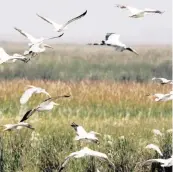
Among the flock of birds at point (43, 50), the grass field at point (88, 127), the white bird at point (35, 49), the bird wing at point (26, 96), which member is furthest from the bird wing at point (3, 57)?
the grass field at point (88, 127)

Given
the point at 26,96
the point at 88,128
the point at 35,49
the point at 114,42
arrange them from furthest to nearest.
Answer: the point at 88,128
the point at 35,49
the point at 114,42
the point at 26,96

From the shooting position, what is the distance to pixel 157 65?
1722 cm

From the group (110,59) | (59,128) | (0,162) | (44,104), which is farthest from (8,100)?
(110,59)

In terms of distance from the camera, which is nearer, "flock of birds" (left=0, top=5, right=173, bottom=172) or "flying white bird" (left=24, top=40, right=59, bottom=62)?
"flock of birds" (left=0, top=5, right=173, bottom=172)

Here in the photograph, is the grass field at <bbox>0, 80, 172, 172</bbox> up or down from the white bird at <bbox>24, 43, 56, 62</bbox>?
down

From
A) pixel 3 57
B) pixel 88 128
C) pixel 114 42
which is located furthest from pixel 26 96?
pixel 88 128

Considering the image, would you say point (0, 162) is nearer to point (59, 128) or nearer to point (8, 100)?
point (59, 128)

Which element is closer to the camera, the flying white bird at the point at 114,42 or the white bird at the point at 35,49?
the flying white bird at the point at 114,42

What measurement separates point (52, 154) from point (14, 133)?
49cm

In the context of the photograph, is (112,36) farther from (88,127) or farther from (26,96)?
(88,127)

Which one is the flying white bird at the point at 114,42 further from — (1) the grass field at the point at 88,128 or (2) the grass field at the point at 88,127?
(1) the grass field at the point at 88,128

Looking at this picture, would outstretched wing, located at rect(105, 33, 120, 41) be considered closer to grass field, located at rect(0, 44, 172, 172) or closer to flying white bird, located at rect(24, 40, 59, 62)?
flying white bird, located at rect(24, 40, 59, 62)

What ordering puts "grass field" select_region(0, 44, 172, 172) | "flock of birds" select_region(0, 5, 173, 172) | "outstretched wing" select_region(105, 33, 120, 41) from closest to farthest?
"flock of birds" select_region(0, 5, 173, 172) → "outstretched wing" select_region(105, 33, 120, 41) → "grass field" select_region(0, 44, 172, 172)

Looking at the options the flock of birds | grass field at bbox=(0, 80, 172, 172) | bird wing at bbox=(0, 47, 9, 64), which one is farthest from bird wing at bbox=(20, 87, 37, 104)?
grass field at bbox=(0, 80, 172, 172)
